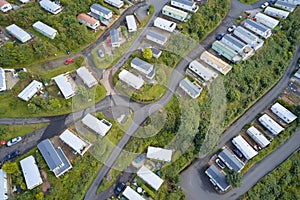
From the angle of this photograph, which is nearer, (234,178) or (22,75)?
(234,178)

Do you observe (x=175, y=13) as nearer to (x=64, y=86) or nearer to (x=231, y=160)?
(x=64, y=86)

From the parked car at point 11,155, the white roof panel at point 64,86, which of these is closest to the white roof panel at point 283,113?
the white roof panel at point 64,86

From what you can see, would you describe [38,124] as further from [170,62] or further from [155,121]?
[170,62]

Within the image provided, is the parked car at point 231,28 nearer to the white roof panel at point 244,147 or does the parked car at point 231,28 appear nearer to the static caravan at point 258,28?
the static caravan at point 258,28

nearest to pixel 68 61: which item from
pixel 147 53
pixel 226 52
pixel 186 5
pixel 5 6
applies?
pixel 147 53

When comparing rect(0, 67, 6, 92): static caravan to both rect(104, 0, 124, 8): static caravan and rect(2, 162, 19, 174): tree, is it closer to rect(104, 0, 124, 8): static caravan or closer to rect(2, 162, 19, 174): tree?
rect(2, 162, 19, 174): tree

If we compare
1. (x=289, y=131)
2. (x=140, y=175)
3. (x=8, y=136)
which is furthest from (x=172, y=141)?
(x=8, y=136)
